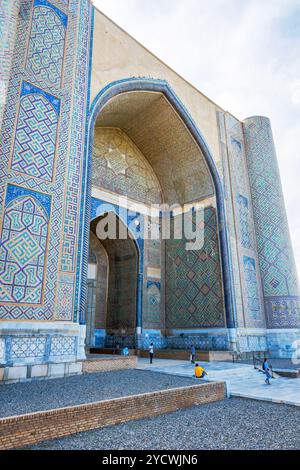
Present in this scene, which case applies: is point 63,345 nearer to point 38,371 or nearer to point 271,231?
point 38,371

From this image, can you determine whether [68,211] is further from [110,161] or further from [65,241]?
[110,161]

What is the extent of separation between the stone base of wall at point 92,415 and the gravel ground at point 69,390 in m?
0.20

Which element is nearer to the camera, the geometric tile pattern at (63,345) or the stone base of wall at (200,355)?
the geometric tile pattern at (63,345)

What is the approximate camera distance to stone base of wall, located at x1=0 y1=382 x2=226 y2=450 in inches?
79.7

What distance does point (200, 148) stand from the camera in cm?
883

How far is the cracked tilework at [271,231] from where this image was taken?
8.58 m

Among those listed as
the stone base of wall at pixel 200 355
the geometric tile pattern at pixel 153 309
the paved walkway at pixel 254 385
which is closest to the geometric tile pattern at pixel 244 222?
the geometric tile pattern at pixel 153 309

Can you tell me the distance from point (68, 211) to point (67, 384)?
8.22 feet

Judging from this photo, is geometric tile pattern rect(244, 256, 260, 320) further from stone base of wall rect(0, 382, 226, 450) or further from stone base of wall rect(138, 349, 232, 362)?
stone base of wall rect(0, 382, 226, 450)

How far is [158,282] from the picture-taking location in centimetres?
916

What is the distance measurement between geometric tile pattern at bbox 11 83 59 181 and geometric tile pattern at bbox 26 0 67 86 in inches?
16.7

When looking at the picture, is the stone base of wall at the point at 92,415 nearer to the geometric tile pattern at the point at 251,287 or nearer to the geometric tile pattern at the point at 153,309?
the geometric tile pattern at the point at 153,309

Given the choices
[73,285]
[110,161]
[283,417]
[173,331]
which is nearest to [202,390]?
[283,417]
